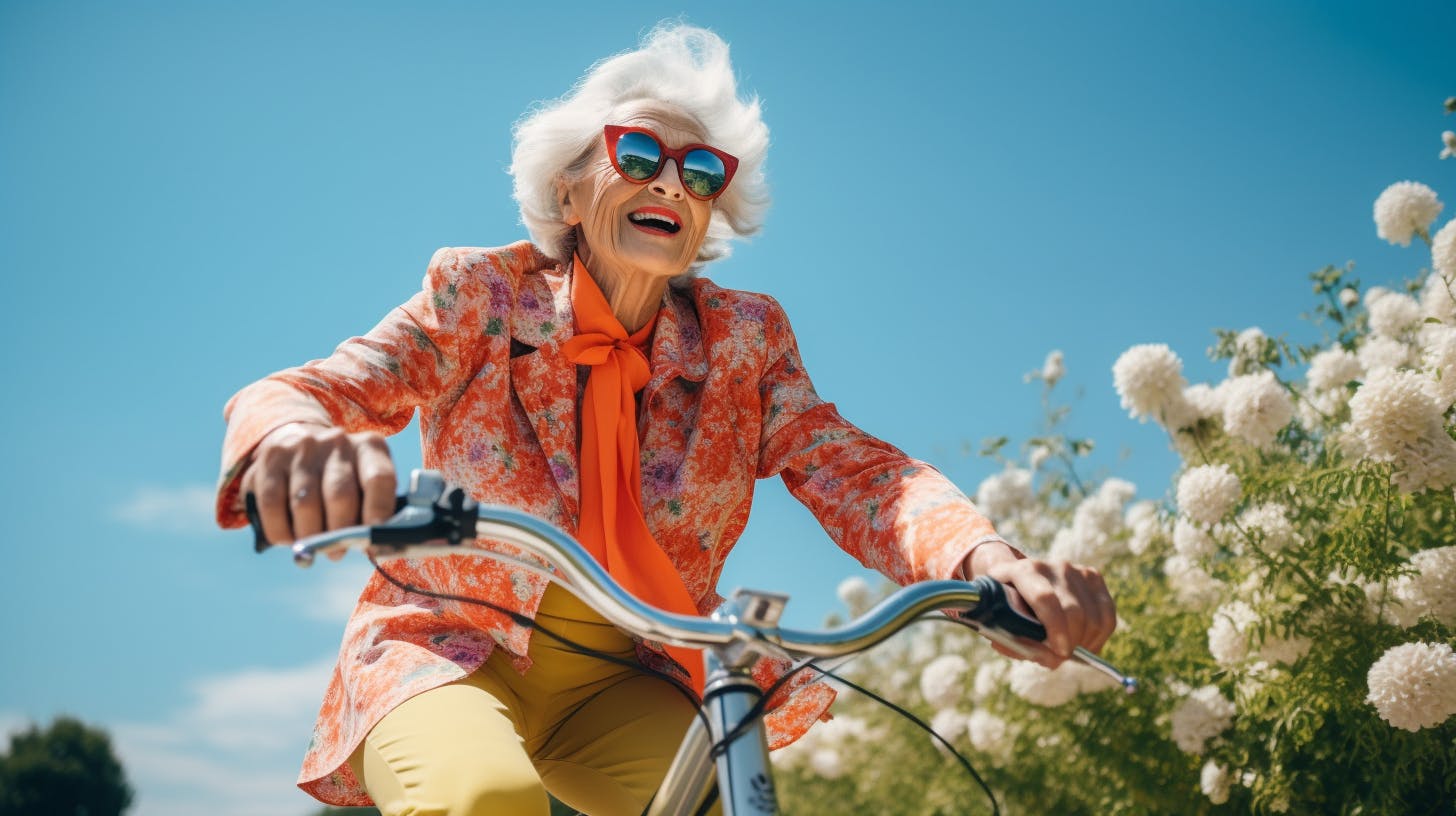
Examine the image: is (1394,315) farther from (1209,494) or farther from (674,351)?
(674,351)

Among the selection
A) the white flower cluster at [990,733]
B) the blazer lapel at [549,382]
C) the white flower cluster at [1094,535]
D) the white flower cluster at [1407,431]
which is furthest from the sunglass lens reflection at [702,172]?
the white flower cluster at [990,733]

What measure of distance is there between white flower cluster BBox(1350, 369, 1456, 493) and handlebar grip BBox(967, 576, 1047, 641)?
2.14 metres

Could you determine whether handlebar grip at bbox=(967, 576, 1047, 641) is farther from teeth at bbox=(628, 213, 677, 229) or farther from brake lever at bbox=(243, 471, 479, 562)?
teeth at bbox=(628, 213, 677, 229)

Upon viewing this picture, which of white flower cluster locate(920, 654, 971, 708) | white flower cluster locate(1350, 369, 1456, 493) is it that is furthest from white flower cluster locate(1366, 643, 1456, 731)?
white flower cluster locate(920, 654, 971, 708)

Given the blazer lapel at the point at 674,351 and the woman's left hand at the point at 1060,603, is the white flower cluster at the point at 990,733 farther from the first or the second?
the woman's left hand at the point at 1060,603

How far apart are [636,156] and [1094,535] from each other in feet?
10.5

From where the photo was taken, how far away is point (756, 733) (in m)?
1.26

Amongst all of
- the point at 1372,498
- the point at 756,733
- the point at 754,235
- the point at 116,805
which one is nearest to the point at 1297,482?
the point at 1372,498

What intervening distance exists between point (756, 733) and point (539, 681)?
986 mm

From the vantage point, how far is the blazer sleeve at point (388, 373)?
146 cm

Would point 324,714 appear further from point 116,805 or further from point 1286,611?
point 116,805

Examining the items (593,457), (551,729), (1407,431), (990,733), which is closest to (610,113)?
(593,457)

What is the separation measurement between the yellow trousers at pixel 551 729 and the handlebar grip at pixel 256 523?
48cm

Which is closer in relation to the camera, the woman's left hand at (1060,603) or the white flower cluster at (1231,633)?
the woman's left hand at (1060,603)
